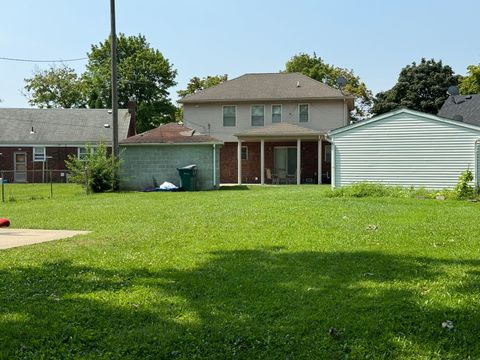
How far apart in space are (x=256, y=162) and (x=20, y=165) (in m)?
16.8

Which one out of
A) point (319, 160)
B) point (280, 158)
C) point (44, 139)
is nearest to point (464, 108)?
point (319, 160)

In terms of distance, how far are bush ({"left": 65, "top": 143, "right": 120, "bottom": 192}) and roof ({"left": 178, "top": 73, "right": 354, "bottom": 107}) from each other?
30.9 ft

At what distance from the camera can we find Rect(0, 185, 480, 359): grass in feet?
12.7

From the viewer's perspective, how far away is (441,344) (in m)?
3.89

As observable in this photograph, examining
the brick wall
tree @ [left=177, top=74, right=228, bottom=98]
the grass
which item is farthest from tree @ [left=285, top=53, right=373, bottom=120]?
the grass

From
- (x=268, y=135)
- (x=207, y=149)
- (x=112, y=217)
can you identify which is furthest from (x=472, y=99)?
(x=112, y=217)

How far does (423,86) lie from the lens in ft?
135

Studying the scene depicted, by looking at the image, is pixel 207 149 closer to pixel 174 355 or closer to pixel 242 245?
pixel 242 245

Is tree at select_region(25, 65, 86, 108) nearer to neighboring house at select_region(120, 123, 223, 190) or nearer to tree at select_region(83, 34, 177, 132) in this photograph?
tree at select_region(83, 34, 177, 132)

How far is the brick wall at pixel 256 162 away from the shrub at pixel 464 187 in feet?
38.4

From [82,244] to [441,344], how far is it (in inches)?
221

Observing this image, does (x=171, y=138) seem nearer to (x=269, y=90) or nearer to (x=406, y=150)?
(x=269, y=90)

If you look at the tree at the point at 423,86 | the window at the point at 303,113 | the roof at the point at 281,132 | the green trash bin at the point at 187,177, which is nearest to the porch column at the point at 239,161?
the roof at the point at 281,132

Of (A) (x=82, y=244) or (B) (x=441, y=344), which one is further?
(A) (x=82, y=244)
